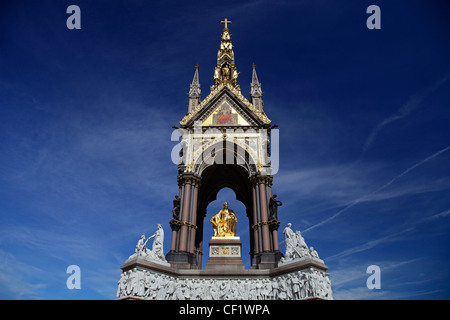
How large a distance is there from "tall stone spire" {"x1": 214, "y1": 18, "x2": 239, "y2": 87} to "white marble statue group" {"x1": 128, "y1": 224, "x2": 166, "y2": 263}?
50.8 feet

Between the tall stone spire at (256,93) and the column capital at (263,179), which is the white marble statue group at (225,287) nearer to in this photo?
the column capital at (263,179)

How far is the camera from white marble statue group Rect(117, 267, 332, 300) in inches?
500

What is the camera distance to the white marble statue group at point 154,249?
545 inches

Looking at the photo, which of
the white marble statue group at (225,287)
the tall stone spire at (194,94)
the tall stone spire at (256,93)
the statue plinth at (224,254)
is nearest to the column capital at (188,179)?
the statue plinth at (224,254)

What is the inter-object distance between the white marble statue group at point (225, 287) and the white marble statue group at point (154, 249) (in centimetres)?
75

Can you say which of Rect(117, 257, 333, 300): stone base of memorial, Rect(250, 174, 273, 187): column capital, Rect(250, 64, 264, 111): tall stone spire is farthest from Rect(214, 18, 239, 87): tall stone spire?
Rect(117, 257, 333, 300): stone base of memorial

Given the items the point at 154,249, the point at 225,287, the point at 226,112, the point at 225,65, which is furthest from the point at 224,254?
the point at 225,65

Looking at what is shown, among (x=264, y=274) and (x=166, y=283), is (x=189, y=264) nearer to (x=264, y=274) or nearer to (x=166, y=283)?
(x=166, y=283)

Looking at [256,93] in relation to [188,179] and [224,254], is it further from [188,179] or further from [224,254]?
[224,254]

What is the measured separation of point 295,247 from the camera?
14336mm
